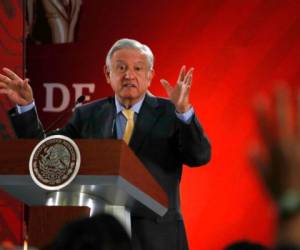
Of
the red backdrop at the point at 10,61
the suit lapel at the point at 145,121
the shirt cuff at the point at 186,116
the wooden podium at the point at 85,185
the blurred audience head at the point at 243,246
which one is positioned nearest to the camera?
the blurred audience head at the point at 243,246

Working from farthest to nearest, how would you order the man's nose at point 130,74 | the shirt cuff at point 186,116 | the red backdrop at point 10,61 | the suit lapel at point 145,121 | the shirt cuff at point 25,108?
the red backdrop at point 10,61, the man's nose at point 130,74, the suit lapel at point 145,121, the shirt cuff at point 25,108, the shirt cuff at point 186,116

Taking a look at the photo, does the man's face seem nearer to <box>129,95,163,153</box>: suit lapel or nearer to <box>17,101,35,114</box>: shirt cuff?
<box>129,95,163,153</box>: suit lapel

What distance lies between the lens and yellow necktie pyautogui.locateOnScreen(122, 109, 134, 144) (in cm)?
305

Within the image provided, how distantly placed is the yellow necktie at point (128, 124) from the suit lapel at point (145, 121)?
2 centimetres

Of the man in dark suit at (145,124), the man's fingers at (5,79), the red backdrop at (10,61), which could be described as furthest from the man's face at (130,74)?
the red backdrop at (10,61)

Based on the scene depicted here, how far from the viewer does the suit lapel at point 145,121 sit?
303 centimetres

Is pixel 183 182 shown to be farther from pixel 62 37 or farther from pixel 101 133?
pixel 101 133

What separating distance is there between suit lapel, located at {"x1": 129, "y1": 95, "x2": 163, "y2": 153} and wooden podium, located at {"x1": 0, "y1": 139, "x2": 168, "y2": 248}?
0.41 meters

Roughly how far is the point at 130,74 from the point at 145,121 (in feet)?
0.66

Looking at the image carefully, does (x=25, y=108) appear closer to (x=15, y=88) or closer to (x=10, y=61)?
(x=15, y=88)

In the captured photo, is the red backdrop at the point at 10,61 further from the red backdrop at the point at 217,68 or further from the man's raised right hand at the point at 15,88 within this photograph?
the man's raised right hand at the point at 15,88

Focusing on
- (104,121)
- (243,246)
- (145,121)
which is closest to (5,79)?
(104,121)

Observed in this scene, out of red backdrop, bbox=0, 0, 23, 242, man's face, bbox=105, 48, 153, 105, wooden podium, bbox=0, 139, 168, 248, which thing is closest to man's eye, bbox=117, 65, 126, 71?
man's face, bbox=105, 48, 153, 105

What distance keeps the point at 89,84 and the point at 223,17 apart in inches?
36.9
